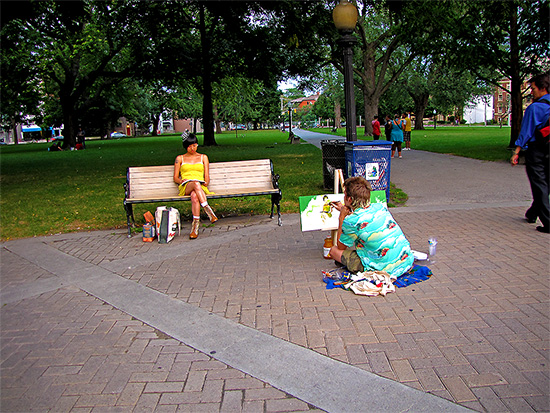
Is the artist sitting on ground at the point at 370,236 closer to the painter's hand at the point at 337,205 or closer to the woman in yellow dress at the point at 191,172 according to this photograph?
the painter's hand at the point at 337,205

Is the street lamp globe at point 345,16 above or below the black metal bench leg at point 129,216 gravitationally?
above

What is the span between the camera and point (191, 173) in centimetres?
731

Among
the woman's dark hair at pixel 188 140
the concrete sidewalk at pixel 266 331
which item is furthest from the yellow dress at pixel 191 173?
the concrete sidewalk at pixel 266 331

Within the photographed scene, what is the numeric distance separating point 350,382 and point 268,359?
0.62 meters

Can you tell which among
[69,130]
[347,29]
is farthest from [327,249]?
[69,130]

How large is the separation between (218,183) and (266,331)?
454 cm

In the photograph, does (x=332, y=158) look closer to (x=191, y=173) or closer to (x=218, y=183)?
(x=218, y=183)

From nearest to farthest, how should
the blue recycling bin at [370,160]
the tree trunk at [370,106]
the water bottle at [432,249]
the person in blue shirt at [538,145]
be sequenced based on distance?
the water bottle at [432,249] → the person in blue shirt at [538,145] → the blue recycling bin at [370,160] → the tree trunk at [370,106]

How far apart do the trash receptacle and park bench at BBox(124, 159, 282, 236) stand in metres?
1.79

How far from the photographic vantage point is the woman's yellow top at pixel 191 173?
7309mm

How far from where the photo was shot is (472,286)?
14.4 ft

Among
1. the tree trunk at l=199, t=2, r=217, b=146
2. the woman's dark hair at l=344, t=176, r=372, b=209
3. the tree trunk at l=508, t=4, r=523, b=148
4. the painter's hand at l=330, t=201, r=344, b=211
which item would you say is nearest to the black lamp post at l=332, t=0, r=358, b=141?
the painter's hand at l=330, t=201, r=344, b=211

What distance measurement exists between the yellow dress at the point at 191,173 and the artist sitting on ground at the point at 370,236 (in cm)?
333

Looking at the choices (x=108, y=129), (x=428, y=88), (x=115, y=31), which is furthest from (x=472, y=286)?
(x=108, y=129)
